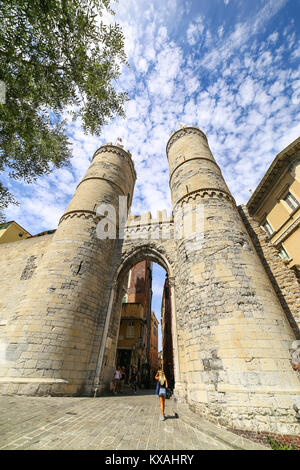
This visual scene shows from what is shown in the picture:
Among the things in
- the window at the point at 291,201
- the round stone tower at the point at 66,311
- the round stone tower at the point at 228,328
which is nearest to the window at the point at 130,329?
the round stone tower at the point at 66,311

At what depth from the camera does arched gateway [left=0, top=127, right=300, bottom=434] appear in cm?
457

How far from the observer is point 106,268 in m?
9.81

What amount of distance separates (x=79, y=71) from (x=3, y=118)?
2.90 m

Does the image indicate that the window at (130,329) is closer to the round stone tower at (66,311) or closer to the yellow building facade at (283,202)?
the round stone tower at (66,311)

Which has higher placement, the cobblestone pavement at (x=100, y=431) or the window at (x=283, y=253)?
the window at (x=283, y=253)

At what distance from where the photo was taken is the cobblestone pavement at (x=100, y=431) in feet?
9.05

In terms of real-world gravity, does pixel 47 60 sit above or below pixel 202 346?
above

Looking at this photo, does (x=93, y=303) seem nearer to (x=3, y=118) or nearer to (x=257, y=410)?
(x=257, y=410)

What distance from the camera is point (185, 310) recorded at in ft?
22.5

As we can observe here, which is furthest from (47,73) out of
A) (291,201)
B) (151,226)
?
(291,201)

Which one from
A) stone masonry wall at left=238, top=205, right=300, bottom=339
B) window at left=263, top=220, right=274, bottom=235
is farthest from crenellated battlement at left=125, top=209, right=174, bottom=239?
window at left=263, top=220, right=274, bottom=235

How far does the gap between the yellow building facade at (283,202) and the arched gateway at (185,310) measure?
2034 millimetres

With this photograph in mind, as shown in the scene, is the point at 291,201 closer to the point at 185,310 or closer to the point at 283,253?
the point at 283,253


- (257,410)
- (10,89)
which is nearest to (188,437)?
(257,410)
